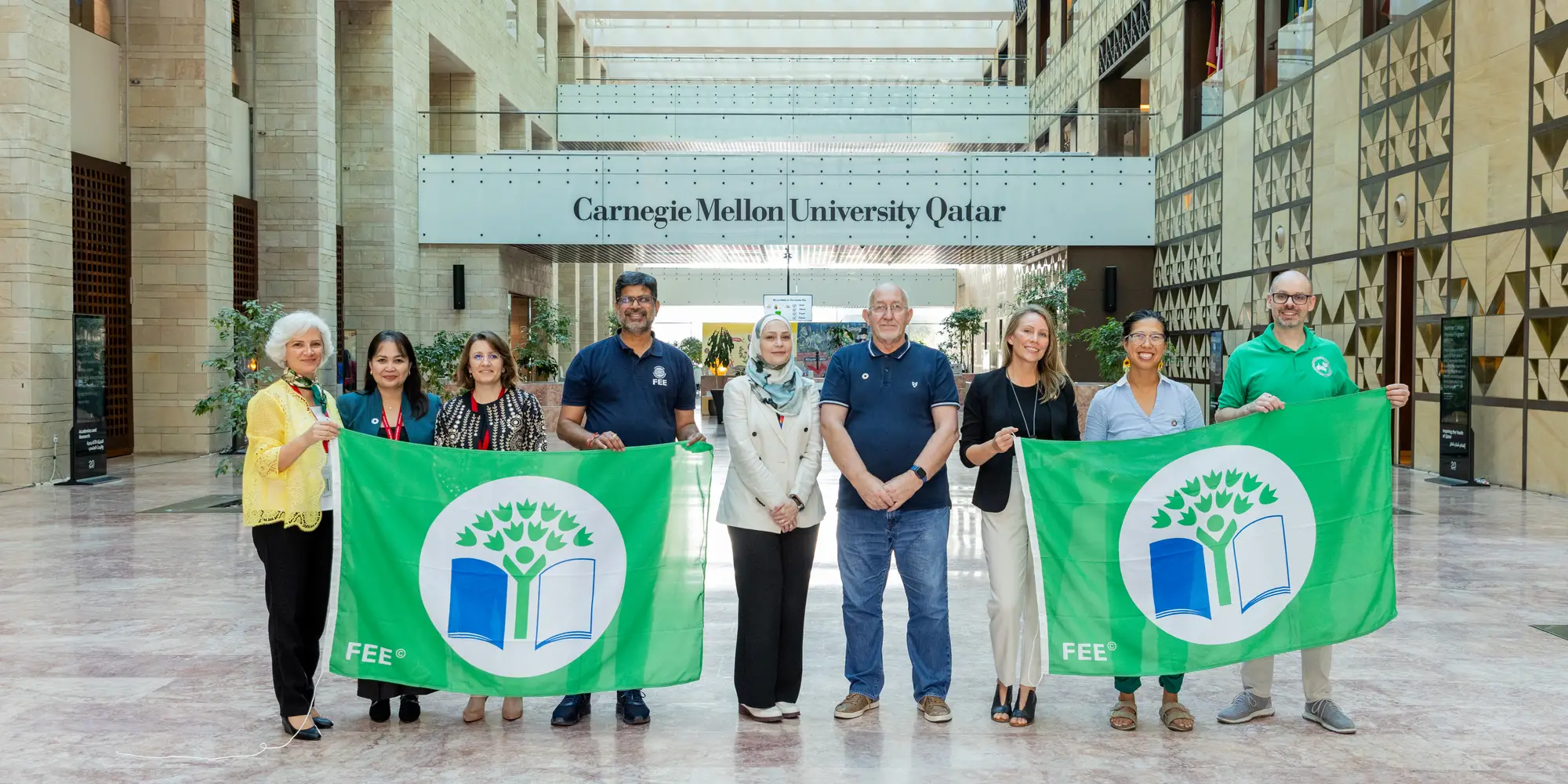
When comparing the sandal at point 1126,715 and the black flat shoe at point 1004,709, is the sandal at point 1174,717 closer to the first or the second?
the sandal at point 1126,715

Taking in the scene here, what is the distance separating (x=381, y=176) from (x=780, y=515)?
18764mm

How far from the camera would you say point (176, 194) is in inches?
650

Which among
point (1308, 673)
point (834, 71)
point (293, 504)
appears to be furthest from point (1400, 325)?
A: point (834, 71)

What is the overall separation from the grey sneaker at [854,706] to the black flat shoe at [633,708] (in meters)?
0.73

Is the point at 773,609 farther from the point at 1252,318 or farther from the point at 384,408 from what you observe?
the point at 1252,318

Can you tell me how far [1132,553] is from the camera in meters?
4.64

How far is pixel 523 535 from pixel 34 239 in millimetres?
11100

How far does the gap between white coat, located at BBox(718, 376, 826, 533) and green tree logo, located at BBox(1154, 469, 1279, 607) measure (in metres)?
1.34

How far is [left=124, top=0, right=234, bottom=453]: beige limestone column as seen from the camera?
16.3 m

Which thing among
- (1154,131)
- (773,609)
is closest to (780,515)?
(773,609)

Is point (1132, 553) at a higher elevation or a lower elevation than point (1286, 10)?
lower

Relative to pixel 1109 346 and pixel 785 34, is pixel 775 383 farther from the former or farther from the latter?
pixel 785 34

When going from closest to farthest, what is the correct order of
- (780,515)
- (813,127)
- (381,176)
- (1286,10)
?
(780,515) < (1286,10) < (381,176) < (813,127)

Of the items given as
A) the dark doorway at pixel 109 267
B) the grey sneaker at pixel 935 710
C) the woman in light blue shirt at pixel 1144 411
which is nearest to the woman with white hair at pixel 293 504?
the grey sneaker at pixel 935 710
